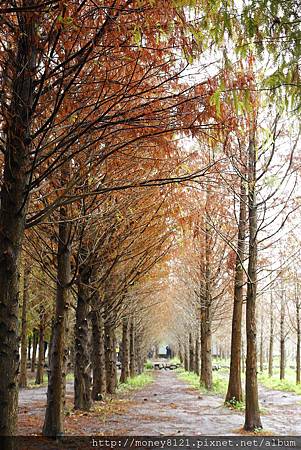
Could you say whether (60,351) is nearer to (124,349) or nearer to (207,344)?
(207,344)

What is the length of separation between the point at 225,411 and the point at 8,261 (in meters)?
10.5

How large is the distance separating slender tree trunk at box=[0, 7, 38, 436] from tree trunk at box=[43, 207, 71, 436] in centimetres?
348

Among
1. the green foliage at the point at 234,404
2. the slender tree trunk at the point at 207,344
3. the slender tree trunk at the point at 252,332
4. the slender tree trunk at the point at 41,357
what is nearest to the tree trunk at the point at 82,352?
the slender tree trunk at the point at 252,332

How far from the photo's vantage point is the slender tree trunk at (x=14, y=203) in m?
4.18

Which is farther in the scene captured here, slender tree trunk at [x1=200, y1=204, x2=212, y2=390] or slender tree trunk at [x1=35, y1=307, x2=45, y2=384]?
slender tree trunk at [x1=35, y1=307, x2=45, y2=384]

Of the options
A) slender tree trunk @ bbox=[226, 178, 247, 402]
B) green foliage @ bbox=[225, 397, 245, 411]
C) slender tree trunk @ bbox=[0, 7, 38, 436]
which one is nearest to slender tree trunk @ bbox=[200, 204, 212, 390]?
slender tree trunk @ bbox=[226, 178, 247, 402]

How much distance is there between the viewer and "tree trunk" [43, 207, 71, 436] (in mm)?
8055

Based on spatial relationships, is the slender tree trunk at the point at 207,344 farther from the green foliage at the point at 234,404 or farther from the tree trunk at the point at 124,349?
the green foliage at the point at 234,404

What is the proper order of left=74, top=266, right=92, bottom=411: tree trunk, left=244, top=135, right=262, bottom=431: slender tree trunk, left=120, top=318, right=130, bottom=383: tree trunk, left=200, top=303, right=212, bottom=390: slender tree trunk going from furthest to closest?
left=120, top=318, right=130, bottom=383: tree trunk < left=200, top=303, right=212, bottom=390: slender tree trunk < left=74, top=266, right=92, bottom=411: tree trunk < left=244, top=135, right=262, bottom=431: slender tree trunk

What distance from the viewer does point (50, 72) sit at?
4.33 m

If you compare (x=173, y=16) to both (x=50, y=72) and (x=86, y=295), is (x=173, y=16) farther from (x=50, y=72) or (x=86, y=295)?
(x=86, y=295)

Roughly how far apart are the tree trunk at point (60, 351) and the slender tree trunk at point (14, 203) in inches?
137

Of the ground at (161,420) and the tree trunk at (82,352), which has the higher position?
the tree trunk at (82,352)

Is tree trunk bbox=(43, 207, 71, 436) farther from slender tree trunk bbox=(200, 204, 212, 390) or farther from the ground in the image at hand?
slender tree trunk bbox=(200, 204, 212, 390)
